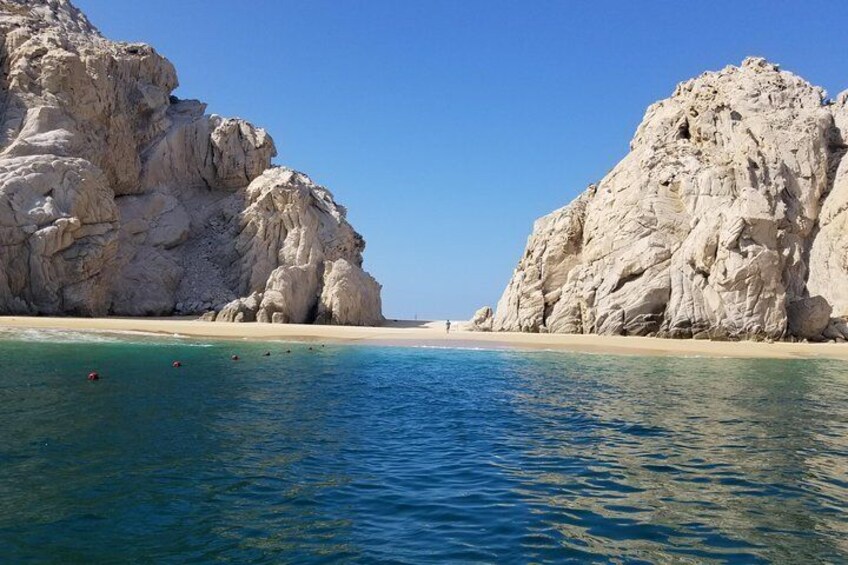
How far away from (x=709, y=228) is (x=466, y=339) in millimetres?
17679

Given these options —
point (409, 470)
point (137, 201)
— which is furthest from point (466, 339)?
point (137, 201)

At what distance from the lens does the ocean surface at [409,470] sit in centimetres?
752

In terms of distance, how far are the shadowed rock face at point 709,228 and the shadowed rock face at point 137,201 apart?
18.5m

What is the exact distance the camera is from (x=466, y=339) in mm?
43125

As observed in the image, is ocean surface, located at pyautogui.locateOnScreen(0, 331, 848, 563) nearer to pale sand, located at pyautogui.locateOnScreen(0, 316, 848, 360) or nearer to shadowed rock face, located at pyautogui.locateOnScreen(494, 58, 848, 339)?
pale sand, located at pyautogui.locateOnScreen(0, 316, 848, 360)

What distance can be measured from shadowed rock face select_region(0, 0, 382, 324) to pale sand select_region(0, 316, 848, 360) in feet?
20.0

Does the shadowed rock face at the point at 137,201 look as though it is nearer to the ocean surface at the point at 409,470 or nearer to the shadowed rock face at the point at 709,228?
the shadowed rock face at the point at 709,228

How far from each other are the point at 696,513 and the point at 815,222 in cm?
4988

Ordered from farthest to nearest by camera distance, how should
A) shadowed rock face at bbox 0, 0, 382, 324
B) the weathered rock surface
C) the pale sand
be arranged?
the weathered rock surface < shadowed rock face at bbox 0, 0, 382, 324 < the pale sand

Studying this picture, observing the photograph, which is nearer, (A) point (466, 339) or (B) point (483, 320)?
(A) point (466, 339)

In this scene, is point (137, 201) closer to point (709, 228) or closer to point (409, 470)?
point (709, 228)

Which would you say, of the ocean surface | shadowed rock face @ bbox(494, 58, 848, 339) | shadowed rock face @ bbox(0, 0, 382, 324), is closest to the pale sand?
shadowed rock face @ bbox(494, 58, 848, 339)

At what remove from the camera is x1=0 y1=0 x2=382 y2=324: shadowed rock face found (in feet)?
149

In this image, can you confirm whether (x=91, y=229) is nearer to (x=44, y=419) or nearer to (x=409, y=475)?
(x=44, y=419)
